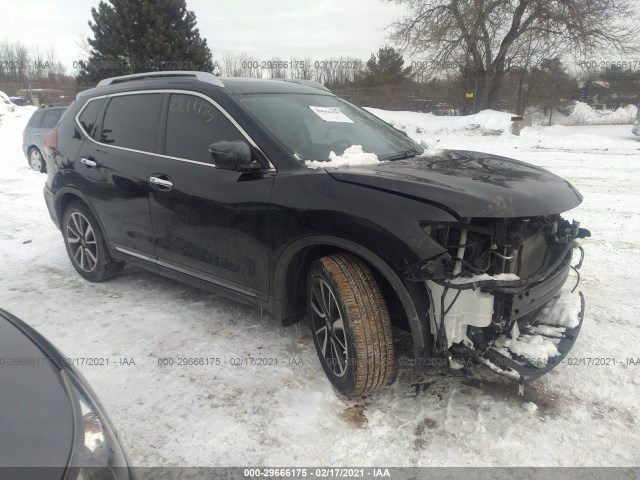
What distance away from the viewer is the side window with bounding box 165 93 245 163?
10.3 ft

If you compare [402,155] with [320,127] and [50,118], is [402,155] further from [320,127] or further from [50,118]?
[50,118]

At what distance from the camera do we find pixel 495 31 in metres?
22.0

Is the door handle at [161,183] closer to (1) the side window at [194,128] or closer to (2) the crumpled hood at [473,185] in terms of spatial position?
(1) the side window at [194,128]

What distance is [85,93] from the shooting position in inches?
174

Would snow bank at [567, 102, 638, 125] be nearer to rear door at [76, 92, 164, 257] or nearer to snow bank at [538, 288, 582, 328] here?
snow bank at [538, 288, 582, 328]

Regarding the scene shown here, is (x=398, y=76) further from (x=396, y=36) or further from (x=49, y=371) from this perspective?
(x=49, y=371)

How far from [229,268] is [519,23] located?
23645 mm

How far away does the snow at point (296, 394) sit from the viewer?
2.29 meters

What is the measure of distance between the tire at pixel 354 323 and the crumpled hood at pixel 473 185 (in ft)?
1.64

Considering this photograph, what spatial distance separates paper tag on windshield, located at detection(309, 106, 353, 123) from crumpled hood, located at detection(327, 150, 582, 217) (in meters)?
0.74

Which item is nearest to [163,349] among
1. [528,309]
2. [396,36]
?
[528,309]

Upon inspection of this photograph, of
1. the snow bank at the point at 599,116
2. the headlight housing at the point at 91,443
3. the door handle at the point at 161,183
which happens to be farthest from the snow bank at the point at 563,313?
the snow bank at the point at 599,116

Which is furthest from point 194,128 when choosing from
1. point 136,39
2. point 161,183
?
point 136,39

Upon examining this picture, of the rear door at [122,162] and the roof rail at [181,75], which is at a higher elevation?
the roof rail at [181,75]
